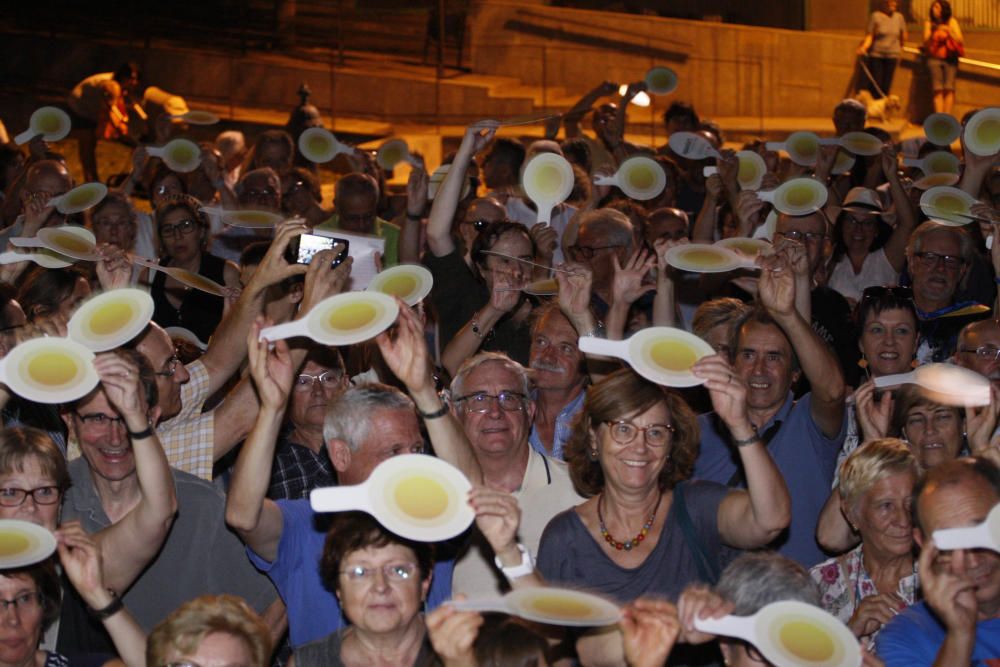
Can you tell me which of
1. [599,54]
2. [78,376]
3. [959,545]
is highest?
[599,54]

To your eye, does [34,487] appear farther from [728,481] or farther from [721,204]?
[721,204]

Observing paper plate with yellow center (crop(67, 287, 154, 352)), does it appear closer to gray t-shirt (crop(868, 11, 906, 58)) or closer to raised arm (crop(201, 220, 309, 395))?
raised arm (crop(201, 220, 309, 395))

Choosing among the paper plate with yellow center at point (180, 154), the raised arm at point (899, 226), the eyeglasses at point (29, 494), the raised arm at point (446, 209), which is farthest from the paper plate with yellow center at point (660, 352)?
the paper plate with yellow center at point (180, 154)

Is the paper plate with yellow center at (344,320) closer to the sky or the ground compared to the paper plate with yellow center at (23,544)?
closer to the sky

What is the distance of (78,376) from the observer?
3.85m

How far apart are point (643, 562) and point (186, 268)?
3.55 metres

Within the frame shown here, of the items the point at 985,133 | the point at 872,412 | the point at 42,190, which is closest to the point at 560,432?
the point at 872,412

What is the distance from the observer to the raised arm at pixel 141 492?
3.80 m

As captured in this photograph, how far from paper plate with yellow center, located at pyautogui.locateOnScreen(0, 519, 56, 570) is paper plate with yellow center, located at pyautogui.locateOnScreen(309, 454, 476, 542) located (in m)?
0.69

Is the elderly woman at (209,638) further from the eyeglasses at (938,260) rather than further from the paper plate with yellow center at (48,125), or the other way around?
the paper plate with yellow center at (48,125)

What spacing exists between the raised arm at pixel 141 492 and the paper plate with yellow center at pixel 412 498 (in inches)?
27.2

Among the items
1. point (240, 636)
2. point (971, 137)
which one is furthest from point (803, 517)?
point (971, 137)

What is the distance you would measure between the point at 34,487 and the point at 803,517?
237cm

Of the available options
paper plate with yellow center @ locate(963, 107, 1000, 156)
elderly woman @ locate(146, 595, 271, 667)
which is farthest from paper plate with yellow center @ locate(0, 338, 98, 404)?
paper plate with yellow center @ locate(963, 107, 1000, 156)
